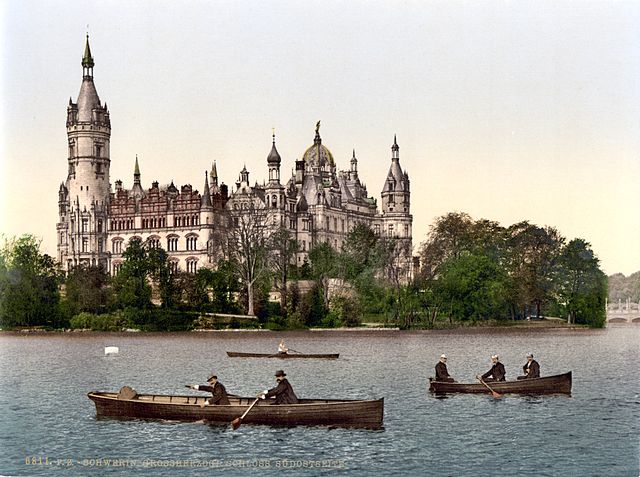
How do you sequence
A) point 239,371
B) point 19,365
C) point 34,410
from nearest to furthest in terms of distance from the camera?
point 34,410 < point 239,371 < point 19,365

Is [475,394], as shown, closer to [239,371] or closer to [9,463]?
[239,371]

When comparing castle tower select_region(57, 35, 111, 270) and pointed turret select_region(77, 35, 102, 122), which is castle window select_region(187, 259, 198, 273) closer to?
castle tower select_region(57, 35, 111, 270)

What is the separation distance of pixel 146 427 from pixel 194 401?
144 cm

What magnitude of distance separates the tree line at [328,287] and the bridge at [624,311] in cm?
326

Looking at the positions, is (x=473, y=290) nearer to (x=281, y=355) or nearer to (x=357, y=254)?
(x=357, y=254)

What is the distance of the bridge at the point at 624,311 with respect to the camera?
64.4m

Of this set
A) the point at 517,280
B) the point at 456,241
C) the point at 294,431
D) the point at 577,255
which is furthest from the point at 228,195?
the point at 294,431

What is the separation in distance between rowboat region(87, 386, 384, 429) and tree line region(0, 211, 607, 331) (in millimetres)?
25301

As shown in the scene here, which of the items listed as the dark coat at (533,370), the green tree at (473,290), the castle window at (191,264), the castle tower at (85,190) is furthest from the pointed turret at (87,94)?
the green tree at (473,290)

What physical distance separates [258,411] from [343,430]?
7.45ft

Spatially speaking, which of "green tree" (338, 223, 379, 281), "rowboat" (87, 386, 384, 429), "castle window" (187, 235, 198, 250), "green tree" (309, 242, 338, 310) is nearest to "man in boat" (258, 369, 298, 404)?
"rowboat" (87, 386, 384, 429)

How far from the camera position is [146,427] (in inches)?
1054

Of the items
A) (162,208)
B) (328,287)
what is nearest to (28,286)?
→ (328,287)

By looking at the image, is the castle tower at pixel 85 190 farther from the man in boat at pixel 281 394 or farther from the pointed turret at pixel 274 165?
the man in boat at pixel 281 394
